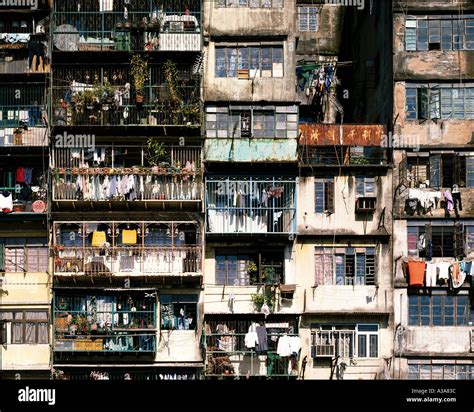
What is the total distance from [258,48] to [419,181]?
24.1 feet

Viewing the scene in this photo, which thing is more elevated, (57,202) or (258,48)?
(258,48)

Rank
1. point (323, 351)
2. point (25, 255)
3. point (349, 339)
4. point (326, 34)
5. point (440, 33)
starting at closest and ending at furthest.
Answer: point (323, 351), point (349, 339), point (25, 255), point (440, 33), point (326, 34)

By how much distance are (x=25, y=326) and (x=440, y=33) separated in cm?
1760

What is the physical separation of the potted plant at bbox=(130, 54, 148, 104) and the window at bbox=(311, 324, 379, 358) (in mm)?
9996

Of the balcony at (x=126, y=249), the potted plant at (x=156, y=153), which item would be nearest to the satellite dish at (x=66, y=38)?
the potted plant at (x=156, y=153)

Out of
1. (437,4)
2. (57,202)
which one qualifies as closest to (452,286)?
(437,4)

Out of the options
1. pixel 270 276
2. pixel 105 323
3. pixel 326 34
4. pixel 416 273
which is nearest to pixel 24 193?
pixel 105 323

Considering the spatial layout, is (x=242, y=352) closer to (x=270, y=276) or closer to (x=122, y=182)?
(x=270, y=276)

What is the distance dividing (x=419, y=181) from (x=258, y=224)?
5.77 meters

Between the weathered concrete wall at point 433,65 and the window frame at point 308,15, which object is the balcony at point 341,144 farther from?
the window frame at point 308,15

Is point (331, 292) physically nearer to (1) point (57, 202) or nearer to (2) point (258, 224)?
(2) point (258, 224)

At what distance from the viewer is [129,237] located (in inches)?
1816

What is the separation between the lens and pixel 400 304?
45.6 metres

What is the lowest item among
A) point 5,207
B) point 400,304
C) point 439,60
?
point 400,304
